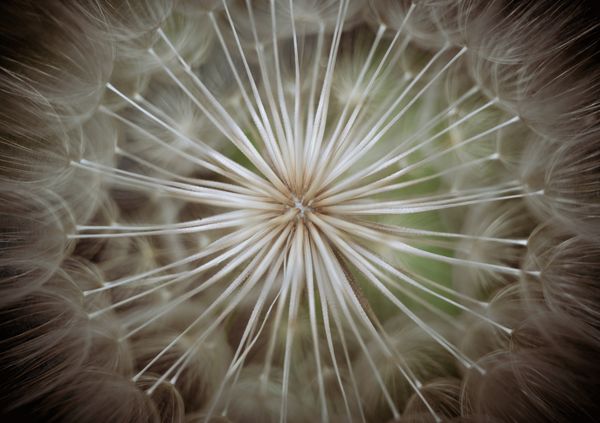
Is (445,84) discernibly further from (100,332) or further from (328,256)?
(100,332)

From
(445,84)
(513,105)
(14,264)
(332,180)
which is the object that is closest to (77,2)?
(14,264)

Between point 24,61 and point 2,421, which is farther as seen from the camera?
point 2,421

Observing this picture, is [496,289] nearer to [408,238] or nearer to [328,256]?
[408,238]

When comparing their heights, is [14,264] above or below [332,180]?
below

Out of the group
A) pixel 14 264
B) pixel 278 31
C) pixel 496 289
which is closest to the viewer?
pixel 14 264

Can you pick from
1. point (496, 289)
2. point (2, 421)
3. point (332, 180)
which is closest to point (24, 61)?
point (332, 180)

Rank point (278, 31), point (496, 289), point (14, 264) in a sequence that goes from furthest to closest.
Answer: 1. point (278, 31)
2. point (496, 289)
3. point (14, 264)

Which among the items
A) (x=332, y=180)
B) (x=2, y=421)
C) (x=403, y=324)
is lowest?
(x=2, y=421)
